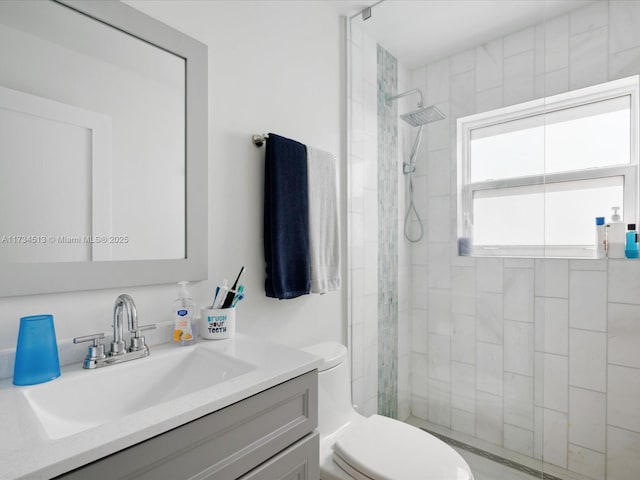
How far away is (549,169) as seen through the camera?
160cm

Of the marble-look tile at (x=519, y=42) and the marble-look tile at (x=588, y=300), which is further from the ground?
the marble-look tile at (x=519, y=42)

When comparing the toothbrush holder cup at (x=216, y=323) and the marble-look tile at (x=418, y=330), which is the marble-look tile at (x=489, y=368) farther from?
the toothbrush holder cup at (x=216, y=323)

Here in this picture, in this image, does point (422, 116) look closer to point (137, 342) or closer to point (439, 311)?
point (439, 311)

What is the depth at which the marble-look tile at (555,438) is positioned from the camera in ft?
5.24

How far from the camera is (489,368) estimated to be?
Answer: 5.35 ft

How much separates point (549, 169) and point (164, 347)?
176 cm

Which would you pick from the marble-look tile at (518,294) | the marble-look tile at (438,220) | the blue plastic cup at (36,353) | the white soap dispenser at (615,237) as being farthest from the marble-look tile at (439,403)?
the blue plastic cup at (36,353)

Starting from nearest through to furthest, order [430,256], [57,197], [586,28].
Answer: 1. [57,197]
2. [586,28]
3. [430,256]

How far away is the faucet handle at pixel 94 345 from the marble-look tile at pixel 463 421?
1577mm

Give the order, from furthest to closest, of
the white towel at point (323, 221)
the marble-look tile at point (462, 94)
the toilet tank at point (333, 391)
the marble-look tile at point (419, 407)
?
the marble-look tile at point (419, 407)
the marble-look tile at point (462, 94)
the white towel at point (323, 221)
the toilet tank at point (333, 391)

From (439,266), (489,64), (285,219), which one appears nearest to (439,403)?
(439,266)

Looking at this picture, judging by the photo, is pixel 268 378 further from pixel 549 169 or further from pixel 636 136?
pixel 636 136

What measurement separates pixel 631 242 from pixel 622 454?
3.11 ft

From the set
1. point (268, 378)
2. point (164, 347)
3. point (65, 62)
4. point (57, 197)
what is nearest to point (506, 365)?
point (268, 378)
